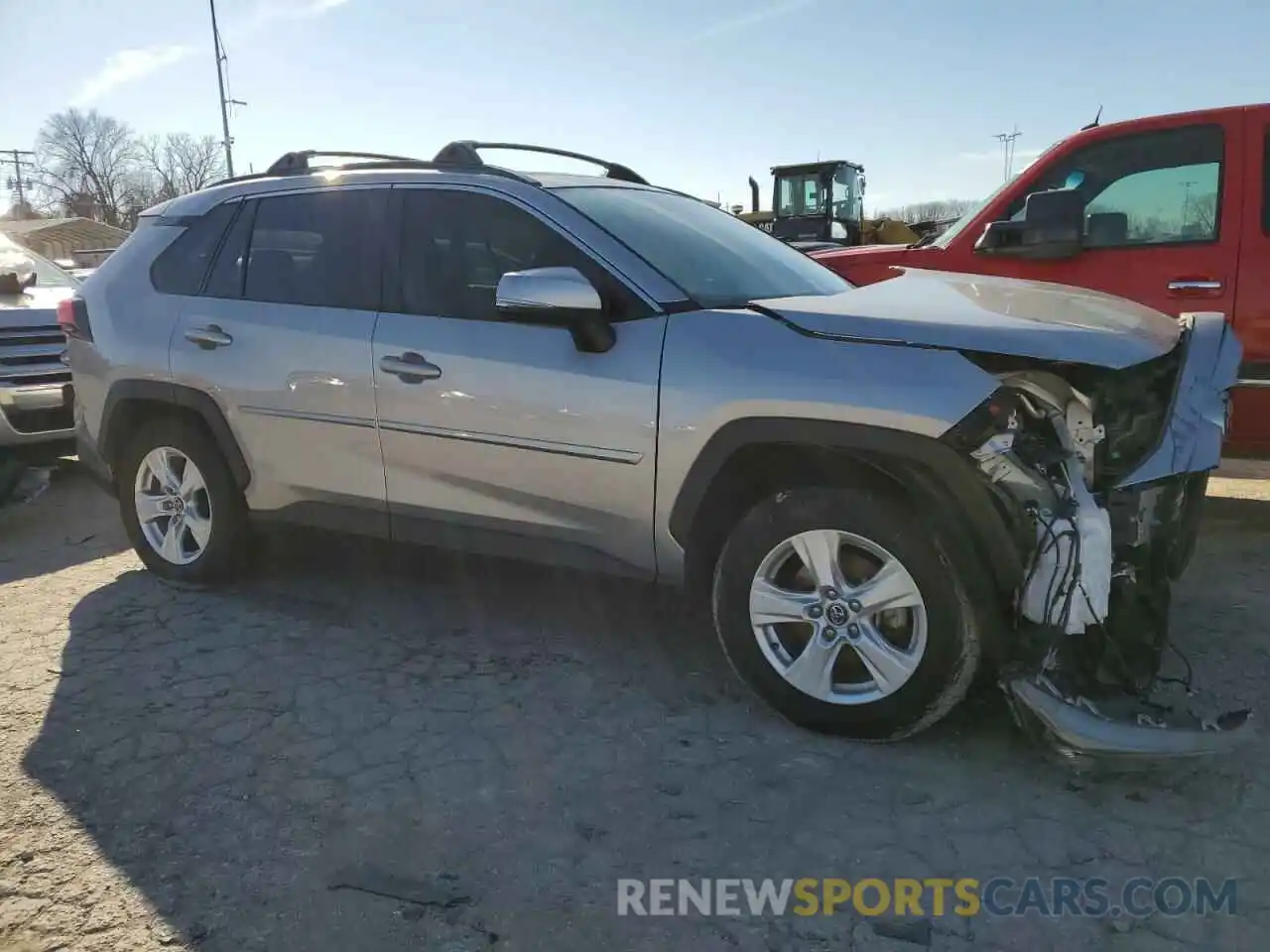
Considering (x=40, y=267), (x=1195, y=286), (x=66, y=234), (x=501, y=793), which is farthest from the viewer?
(x=66, y=234)

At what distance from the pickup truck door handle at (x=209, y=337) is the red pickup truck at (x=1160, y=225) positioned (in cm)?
294

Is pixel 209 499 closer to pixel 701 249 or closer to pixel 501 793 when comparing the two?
pixel 501 793

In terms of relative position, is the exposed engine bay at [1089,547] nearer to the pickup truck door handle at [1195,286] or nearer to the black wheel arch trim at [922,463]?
the black wheel arch trim at [922,463]

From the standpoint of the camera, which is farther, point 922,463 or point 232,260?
point 232,260

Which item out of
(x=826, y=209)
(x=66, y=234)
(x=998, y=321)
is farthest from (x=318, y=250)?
(x=66, y=234)

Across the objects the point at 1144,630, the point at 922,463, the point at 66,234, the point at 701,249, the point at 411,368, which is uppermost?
the point at 66,234

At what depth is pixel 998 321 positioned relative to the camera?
2.82 meters

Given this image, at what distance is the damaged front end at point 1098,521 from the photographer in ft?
8.56

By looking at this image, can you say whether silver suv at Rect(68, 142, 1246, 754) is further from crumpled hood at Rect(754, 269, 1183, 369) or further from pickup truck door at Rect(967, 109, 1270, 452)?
pickup truck door at Rect(967, 109, 1270, 452)

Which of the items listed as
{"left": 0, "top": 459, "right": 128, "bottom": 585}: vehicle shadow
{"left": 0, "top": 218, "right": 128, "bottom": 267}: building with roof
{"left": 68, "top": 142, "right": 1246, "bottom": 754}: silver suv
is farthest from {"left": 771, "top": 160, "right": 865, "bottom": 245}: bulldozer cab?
{"left": 0, "top": 218, "right": 128, "bottom": 267}: building with roof

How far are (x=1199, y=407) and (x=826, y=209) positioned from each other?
16550 mm

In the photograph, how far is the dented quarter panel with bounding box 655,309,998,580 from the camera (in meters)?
2.71

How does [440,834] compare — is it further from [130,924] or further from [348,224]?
[348,224]

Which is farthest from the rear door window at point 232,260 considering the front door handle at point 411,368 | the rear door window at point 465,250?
the front door handle at point 411,368
